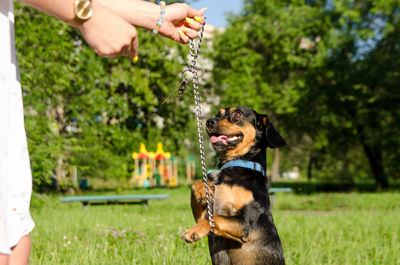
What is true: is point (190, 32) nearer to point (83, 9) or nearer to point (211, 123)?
point (83, 9)

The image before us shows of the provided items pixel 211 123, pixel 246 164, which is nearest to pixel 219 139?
pixel 211 123

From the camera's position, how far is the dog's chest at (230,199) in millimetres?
2754

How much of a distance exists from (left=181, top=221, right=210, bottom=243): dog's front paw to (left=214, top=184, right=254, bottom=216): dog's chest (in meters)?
0.35

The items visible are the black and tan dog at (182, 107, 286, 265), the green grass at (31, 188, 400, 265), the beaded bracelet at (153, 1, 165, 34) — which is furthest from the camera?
the green grass at (31, 188, 400, 265)

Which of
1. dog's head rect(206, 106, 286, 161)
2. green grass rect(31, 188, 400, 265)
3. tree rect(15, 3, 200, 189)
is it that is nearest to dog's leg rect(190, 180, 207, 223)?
dog's head rect(206, 106, 286, 161)

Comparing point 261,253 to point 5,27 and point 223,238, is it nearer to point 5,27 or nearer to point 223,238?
point 223,238

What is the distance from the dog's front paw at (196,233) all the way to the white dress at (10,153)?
41.5 inches

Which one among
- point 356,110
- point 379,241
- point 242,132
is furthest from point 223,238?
point 356,110

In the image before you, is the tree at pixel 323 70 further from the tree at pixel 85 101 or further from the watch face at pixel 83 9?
the watch face at pixel 83 9

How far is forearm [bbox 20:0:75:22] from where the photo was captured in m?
1.41

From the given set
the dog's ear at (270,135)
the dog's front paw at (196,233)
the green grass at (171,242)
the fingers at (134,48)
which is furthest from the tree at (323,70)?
the fingers at (134,48)

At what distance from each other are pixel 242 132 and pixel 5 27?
2.39 metres

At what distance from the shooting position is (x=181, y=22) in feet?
7.41

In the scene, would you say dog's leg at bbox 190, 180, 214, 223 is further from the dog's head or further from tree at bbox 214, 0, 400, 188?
A: tree at bbox 214, 0, 400, 188
